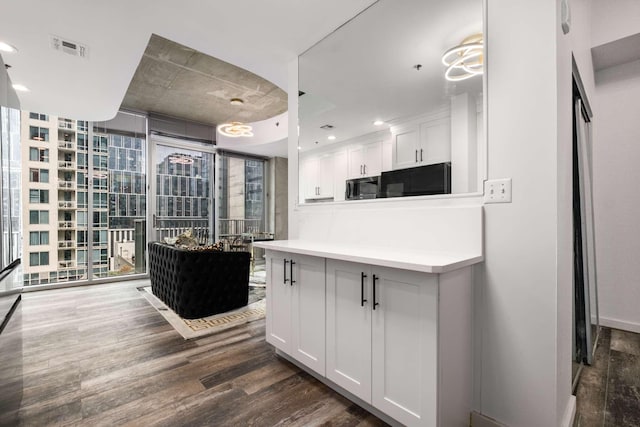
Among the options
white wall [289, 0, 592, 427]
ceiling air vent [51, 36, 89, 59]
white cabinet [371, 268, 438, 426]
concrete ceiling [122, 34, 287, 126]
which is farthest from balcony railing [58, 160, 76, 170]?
white wall [289, 0, 592, 427]

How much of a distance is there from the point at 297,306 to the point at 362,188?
0.98m

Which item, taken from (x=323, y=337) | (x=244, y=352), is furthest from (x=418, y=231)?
(x=244, y=352)

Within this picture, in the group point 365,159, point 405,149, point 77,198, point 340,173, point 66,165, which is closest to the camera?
point 405,149

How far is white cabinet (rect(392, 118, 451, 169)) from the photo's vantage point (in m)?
1.72

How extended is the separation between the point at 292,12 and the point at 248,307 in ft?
10.2

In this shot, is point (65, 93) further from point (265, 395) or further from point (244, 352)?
point (265, 395)

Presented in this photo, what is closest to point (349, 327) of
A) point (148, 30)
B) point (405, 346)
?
point (405, 346)

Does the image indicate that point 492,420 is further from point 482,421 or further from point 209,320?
point 209,320

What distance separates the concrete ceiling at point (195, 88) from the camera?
12.3ft

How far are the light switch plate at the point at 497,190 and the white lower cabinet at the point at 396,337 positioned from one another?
381mm

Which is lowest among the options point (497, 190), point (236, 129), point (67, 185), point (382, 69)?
point (497, 190)

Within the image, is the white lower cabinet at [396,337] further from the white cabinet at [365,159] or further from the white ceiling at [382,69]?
the white ceiling at [382,69]

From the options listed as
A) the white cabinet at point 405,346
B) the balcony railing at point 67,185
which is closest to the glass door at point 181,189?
the balcony railing at point 67,185

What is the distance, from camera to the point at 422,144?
1.82m
